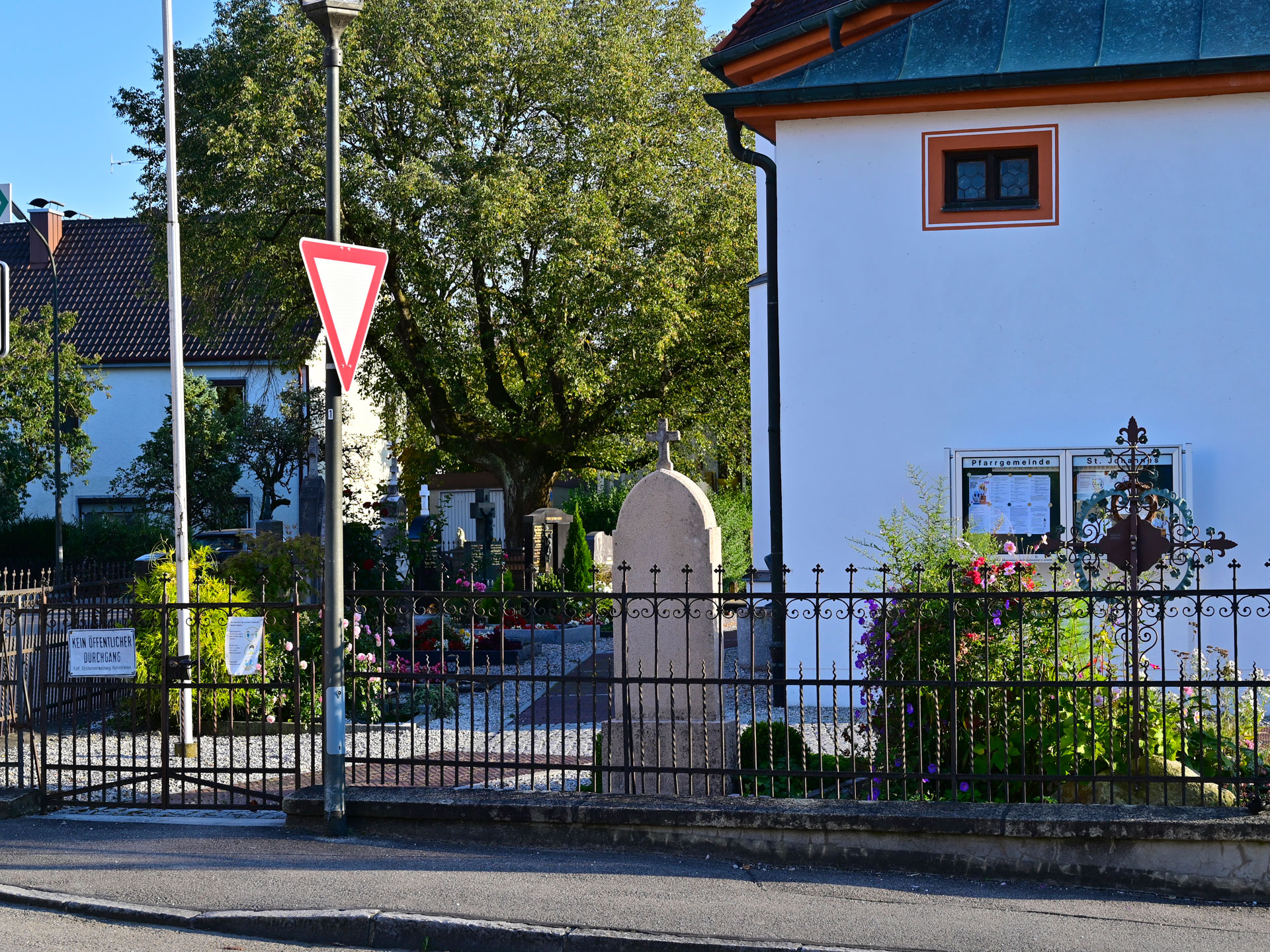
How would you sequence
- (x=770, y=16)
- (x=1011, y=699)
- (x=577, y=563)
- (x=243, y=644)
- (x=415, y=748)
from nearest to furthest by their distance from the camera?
(x=1011, y=699)
(x=243, y=644)
(x=415, y=748)
(x=770, y=16)
(x=577, y=563)

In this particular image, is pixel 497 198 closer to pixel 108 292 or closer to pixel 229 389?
pixel 229 389

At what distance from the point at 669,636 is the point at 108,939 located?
11.7 ft

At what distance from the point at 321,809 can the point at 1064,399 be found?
7.30m

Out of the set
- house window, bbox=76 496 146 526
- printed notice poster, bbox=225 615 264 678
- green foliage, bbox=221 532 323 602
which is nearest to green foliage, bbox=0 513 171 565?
house window, bbox=76 496 146 526

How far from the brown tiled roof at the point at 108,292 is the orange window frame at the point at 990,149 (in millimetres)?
25227

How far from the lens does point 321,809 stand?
699 cm

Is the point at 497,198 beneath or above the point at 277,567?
above

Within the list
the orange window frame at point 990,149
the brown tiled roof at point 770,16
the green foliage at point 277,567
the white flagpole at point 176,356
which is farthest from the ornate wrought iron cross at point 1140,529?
the green foliage at point 277,567

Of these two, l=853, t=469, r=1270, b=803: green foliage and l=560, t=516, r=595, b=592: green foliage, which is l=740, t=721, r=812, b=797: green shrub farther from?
l=560, t=516, r=595, b=592: green foliage

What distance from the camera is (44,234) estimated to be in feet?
125

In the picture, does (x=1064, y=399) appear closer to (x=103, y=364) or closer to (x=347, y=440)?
(x=347, y=440)

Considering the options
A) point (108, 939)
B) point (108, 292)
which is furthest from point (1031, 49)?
point (108, 292)

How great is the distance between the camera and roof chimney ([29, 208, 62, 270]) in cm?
3834

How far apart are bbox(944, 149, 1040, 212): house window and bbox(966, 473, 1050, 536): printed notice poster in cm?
237
